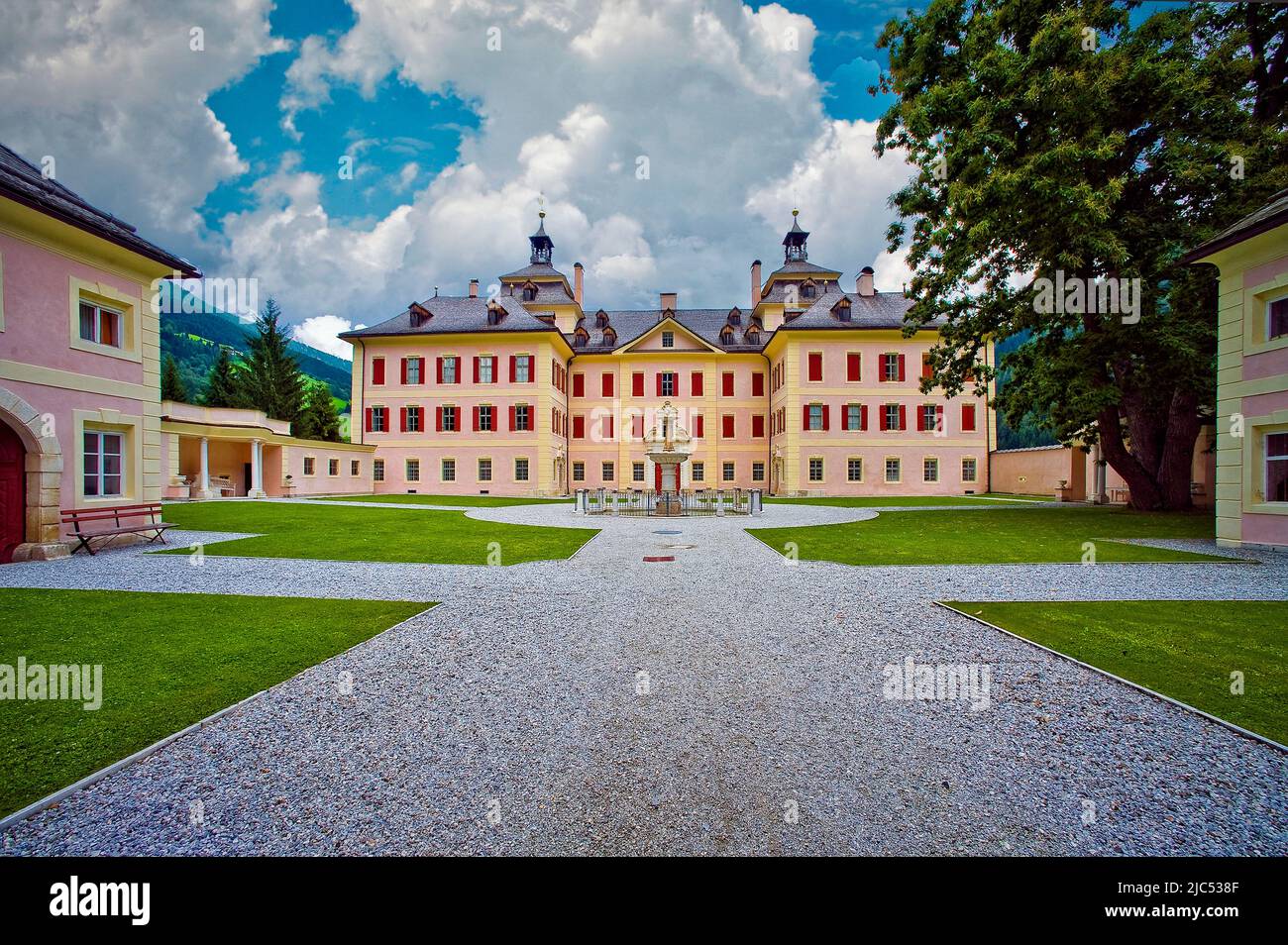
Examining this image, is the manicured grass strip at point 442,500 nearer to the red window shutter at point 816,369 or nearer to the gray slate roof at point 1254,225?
the red window shutter at point 816,369

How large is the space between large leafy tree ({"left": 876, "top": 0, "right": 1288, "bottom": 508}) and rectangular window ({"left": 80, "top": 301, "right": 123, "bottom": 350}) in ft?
68.3

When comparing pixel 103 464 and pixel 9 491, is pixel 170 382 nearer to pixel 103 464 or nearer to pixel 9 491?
pixel 103 464

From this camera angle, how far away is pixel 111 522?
515 inches

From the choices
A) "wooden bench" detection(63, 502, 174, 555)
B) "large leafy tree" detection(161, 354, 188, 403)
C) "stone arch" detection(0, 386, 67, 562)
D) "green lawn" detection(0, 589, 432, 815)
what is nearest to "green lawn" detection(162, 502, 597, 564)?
"wooden bench" detection(63, 502, 174, 555)

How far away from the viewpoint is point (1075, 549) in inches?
479

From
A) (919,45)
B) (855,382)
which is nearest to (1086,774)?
(919,45)

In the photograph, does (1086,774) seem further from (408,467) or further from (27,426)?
(408,467)

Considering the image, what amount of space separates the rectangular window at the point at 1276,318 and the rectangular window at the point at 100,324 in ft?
84.3

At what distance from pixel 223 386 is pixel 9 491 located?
148 feet

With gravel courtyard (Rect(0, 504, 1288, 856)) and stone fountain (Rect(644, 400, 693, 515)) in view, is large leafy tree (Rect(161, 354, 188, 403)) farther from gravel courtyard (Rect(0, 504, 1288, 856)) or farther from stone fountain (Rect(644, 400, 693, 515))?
gravel courtyard (Rect(0, 504, 1288, 856))

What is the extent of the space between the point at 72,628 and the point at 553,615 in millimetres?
5260

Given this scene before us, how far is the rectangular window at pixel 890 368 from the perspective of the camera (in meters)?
36.9

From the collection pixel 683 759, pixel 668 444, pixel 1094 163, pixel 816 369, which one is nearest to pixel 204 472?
pixel 668 444

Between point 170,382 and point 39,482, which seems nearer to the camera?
point 39,482
